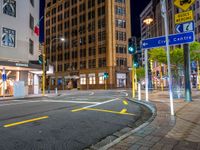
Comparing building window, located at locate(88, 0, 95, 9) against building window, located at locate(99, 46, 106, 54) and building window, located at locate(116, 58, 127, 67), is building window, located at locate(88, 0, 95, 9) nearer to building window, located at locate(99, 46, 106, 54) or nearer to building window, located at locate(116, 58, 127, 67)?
building window, located at locate(99, 46, 106, 54)

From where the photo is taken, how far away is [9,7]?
25.2 meters

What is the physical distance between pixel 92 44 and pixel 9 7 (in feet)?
114

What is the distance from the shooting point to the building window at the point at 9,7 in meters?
24.7

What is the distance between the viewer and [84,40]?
6119 centimetres

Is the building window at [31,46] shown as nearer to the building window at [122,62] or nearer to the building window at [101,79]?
the building window at [101,79]

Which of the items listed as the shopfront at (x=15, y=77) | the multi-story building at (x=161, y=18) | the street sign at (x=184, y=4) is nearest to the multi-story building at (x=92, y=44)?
the multi-story building at (x=161, y=18)

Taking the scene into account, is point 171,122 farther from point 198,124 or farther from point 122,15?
point 122,15

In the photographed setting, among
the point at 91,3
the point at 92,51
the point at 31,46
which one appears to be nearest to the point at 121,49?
the point at 92,51

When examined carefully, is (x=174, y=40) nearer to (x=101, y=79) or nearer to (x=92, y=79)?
(x=101, y=79)

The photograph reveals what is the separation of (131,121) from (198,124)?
207 cm

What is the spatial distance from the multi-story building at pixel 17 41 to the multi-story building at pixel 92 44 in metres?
21.2

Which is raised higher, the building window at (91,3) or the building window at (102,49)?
the building window at (91,3)

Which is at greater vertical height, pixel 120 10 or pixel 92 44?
pixel 120 10

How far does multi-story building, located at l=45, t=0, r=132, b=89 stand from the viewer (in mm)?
55125
